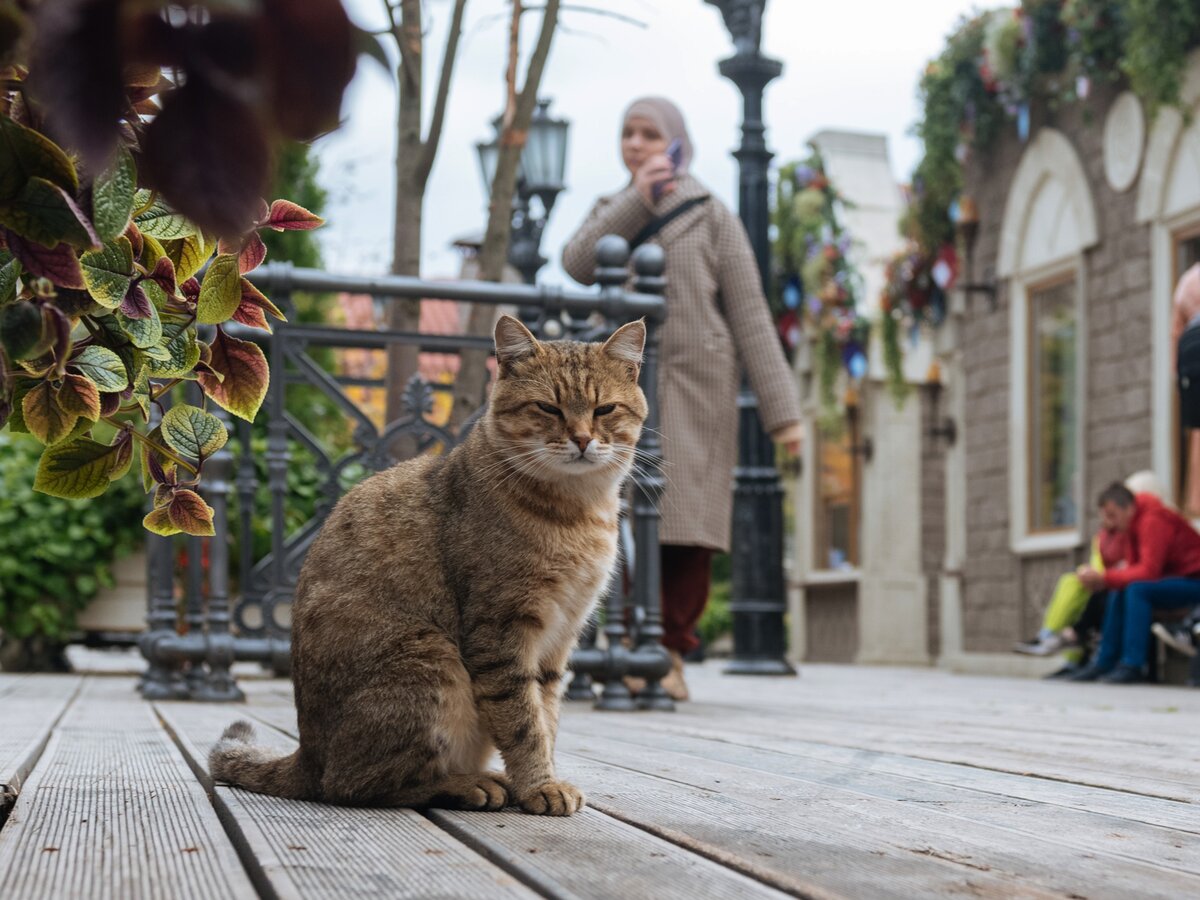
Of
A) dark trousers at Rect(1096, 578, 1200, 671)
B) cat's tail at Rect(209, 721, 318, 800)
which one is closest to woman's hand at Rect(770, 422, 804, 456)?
cat's tail at Rect(209, 721, 318, 800)

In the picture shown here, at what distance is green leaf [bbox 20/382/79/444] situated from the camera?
1745 mm

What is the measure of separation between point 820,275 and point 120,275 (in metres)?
15.0

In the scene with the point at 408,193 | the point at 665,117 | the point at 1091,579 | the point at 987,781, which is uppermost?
the point at 665,117

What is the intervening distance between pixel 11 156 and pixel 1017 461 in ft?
41.0

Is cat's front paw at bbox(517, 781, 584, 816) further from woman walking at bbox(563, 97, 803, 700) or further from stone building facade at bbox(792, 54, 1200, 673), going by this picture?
stone building facade at bbox(792, 54, 1200, 673)

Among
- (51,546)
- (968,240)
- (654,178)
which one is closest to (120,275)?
(654,178)

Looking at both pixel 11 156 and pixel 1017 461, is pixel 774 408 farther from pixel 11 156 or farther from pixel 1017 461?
pixel 1017 461

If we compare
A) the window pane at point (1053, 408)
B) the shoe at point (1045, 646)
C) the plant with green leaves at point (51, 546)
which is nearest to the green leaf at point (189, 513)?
the plant with green leaves at point (51, 546)

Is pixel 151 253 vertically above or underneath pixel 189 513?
above

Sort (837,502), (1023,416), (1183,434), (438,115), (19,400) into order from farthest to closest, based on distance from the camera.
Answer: (837,502)
(1023,416)
(1183,434)
(438,115)
(19,400)

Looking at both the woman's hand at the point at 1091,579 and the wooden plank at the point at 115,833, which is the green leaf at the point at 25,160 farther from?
the woman's hand at the point at 1091,579

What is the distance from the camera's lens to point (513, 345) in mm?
3127

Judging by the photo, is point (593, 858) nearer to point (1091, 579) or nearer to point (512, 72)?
point (512, 72)

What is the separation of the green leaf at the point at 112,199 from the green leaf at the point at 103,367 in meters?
0.48
